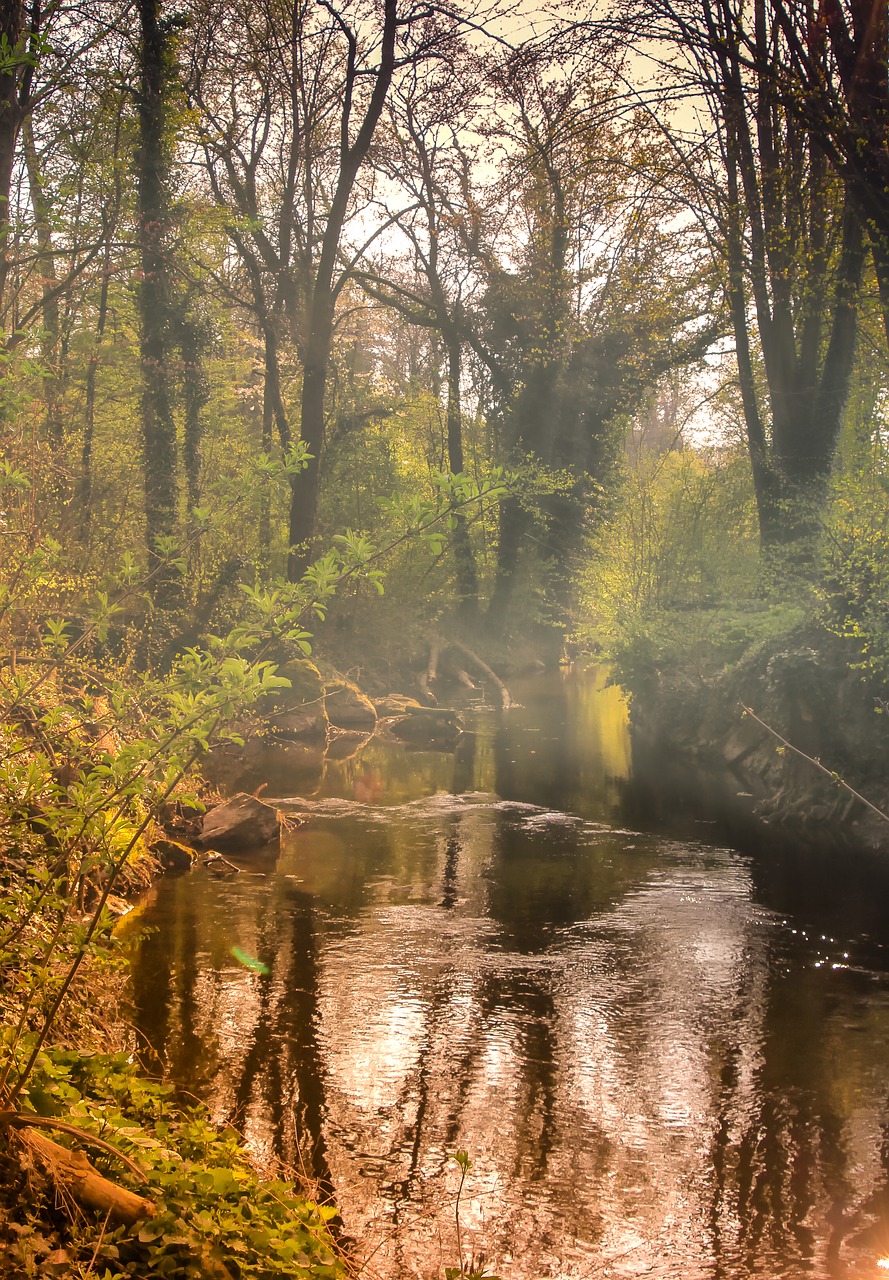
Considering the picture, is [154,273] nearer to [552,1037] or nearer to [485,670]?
[485,670]

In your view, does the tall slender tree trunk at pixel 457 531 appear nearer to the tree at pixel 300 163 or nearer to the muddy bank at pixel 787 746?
the tree at pixel 300 163

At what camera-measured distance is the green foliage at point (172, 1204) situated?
11.2 feet

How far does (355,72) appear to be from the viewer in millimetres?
20266

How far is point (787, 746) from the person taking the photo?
42.9ft

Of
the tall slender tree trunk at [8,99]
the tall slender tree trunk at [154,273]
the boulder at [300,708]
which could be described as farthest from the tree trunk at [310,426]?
the tall slender tree trunk at [8,99]

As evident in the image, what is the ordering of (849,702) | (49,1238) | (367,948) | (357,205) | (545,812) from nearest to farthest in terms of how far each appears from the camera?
1. (49,1238)
2. (367,948)
3. (849,702)
4. (545,812)
5. (357,205)

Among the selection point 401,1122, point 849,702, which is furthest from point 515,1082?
point 849,702

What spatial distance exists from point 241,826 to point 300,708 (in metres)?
7.43

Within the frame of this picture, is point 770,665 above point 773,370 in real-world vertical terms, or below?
below

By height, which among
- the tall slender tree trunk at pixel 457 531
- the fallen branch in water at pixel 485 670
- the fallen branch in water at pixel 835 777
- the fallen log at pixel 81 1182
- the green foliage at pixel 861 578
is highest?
the tall slender tree trunk at pixel 457 531

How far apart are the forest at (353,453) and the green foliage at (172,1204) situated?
0.8 inches

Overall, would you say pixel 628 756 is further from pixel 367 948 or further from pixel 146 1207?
pixel 146 1207

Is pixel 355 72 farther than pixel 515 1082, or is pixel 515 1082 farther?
pixel 355 72

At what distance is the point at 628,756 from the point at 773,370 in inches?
284
